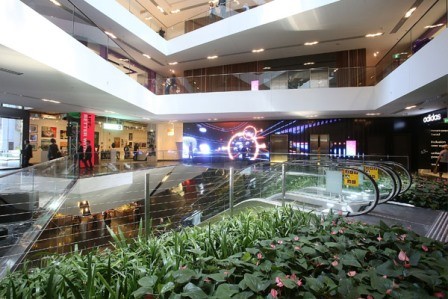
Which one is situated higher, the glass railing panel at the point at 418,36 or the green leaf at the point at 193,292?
the glass railing panel at the point at 418,36

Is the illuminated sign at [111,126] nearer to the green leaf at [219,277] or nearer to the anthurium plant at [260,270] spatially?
the anthurium plant at [260,270]

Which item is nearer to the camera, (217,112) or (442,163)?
(442,163)

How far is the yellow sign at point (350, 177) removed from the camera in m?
5.23

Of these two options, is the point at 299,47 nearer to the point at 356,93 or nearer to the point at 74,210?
the point at 356,93

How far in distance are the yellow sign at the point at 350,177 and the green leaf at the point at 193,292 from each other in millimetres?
4485

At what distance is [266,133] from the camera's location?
1728 cm

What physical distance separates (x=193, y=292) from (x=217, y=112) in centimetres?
1277

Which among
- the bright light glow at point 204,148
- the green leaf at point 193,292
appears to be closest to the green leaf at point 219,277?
the green leaf at point 193,292

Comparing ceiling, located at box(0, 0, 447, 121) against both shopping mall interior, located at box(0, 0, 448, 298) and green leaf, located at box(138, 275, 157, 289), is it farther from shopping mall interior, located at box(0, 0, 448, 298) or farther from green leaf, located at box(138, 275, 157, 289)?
green leaf, located at box(138, 275, 157, 289)

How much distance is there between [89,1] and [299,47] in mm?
9635

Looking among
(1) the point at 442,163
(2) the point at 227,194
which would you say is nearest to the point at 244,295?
(2) the point at 227,194

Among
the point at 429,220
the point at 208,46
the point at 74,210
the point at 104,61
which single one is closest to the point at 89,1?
the point at 104,61

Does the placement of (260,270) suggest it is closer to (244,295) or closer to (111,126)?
(244,295)

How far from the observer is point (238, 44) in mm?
13961
